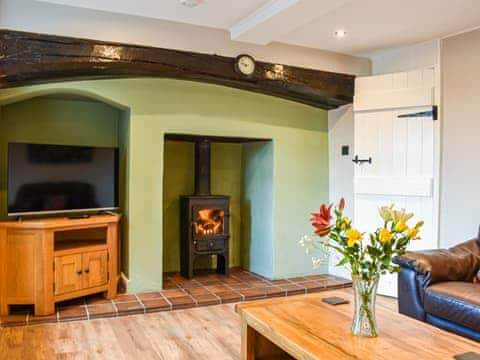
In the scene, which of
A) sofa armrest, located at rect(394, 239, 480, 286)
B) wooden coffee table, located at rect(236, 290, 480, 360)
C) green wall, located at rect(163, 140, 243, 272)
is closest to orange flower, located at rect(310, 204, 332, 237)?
wooden coffee table, located at rect(236, 290, 480, 360)

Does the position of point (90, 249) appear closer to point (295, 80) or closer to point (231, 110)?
point (231, 110)

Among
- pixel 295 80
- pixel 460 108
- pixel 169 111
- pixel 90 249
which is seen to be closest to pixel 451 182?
pixel 460 108

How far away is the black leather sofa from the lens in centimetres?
285

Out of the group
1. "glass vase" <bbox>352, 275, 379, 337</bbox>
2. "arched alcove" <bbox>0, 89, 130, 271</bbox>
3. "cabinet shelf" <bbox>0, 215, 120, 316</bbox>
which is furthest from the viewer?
"arched alcove" <bbox>0, 89, 130, 271</bbox>

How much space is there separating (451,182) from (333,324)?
261 centimetres

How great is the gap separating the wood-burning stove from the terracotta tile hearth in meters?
0.28

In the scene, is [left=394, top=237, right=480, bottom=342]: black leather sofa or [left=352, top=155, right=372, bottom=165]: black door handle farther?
[left=352, top=155, right=372, bottom=165]: black door handle

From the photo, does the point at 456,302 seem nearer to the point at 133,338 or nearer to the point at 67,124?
the point at 133,338

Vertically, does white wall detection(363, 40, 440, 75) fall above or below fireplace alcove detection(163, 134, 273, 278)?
above

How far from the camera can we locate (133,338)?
3.38 metres

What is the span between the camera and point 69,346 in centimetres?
321

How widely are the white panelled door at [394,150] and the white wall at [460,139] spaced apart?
0.44ft

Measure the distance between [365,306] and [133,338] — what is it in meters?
2.03

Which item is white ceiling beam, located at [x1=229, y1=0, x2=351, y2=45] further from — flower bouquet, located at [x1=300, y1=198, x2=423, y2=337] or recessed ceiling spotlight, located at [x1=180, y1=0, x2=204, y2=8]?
flower bouquet, located at [x1=300, y1=198, x2=423, y2=337]
